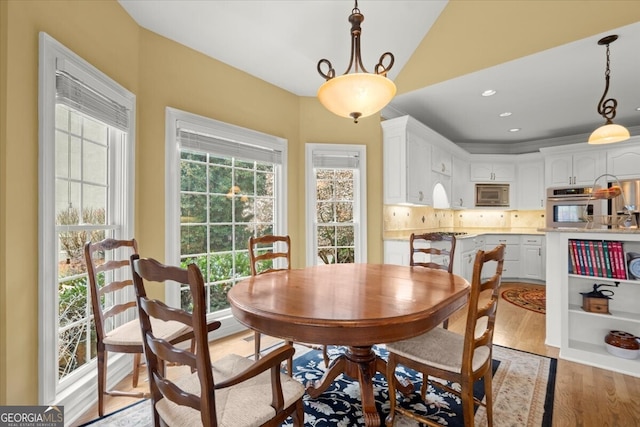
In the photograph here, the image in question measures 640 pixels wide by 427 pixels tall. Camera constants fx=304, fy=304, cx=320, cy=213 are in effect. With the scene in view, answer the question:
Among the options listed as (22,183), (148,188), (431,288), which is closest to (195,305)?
(431,288)

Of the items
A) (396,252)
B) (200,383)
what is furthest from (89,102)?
(396,252)

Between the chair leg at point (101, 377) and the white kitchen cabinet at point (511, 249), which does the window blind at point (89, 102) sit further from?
the white kitchen cabinet at point (511, 249)

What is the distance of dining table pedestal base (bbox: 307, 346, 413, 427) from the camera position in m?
1.63

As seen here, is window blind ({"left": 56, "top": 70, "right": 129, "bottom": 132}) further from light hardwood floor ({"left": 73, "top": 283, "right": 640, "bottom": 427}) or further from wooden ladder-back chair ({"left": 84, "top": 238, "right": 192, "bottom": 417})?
light hardwood floor ({"left": 73, "top": 283, "right": 640, "bottom": 427})

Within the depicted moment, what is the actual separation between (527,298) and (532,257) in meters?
1.41

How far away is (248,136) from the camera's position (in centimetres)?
327

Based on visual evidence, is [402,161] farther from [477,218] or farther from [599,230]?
[477,218]

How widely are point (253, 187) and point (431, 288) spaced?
2.34m

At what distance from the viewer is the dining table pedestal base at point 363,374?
163 cm

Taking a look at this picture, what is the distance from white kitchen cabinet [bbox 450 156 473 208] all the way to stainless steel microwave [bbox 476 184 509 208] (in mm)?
186

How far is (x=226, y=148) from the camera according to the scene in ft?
10.2

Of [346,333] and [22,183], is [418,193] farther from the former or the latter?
[22,183]

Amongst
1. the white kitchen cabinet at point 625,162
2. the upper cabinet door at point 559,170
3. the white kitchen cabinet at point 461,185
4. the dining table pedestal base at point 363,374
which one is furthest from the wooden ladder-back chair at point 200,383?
the white kitchen cabinet at point 625,162

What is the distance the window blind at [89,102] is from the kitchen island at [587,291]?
3.72 meters
